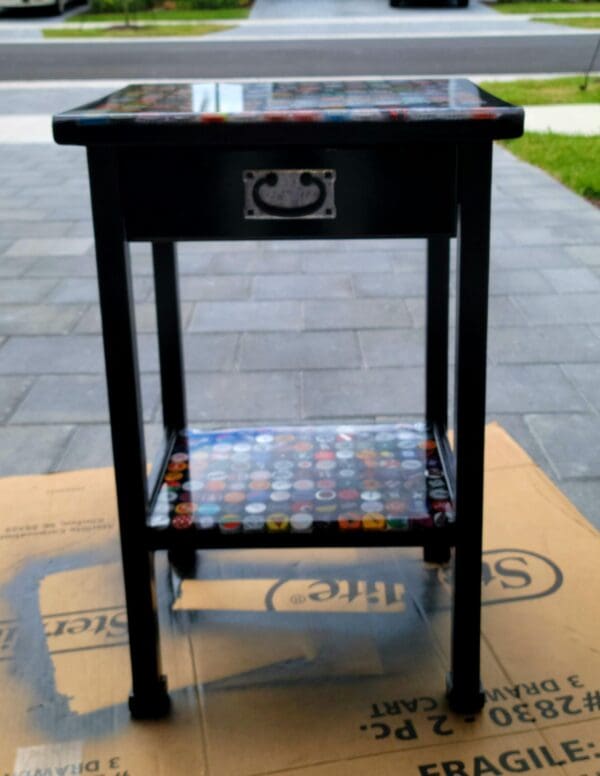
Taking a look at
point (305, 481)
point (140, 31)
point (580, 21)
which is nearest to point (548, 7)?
point (580, 21)

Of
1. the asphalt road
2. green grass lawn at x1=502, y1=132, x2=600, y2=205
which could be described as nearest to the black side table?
green grass lawn at x1=502, y1=132, x2=600, y2=205

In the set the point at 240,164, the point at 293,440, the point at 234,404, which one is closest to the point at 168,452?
the point at 293,440

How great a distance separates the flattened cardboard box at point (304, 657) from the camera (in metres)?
1.68

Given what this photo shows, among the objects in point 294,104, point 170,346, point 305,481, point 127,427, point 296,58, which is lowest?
point 296,58

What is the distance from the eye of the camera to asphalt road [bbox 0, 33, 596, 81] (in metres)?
13.7

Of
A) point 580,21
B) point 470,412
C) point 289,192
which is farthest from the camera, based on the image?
point 580,21

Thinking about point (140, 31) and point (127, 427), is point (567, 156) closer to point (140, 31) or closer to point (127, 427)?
point (127, 427)

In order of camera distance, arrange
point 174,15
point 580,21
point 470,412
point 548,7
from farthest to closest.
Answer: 1. point 548,7
2. point 174,15
3. point 580,21
4. point 470,412

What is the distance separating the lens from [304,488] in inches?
75.6

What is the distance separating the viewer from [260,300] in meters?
→ 4.50

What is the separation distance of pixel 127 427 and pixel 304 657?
62cm

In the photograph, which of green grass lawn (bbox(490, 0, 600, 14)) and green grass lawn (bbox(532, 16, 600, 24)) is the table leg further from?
green grass lawn (bbox(490, 0, 600, 14))

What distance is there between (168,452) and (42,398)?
1.42 meters

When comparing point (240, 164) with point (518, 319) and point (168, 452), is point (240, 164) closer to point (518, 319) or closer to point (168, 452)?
point (168, 452)
